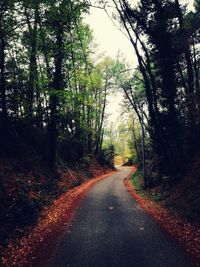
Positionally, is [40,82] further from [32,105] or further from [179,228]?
[179,228]

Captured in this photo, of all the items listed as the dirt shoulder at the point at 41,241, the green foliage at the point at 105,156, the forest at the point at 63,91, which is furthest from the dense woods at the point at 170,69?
the green foliage at the point at 105,156

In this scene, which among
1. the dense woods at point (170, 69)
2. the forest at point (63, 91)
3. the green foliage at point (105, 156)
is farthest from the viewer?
the green foliage at point (105, 156)

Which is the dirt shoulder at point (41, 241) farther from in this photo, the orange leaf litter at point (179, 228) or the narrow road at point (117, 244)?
the orange leaf litter at point (179, 228)

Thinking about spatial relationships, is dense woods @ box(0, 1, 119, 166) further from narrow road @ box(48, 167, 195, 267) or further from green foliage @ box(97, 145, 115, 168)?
green foliage @ box(97, 145, 115, 168)

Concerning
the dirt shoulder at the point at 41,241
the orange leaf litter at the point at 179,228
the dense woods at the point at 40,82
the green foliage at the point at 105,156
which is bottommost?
the orange leaf litter at the point at 179,228

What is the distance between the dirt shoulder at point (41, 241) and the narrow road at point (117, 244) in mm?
315

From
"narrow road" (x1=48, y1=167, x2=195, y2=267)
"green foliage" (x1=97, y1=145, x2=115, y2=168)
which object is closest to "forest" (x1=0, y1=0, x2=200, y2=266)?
"narrow road" (x1=48, y1=167, x2=195, y2=267)

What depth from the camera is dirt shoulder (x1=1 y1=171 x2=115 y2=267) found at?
7113 millimetres

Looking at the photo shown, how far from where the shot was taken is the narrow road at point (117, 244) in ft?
22.6

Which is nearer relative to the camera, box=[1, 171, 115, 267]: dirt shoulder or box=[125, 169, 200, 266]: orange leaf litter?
box=[1, 171, 115, 267]: dirt shoulder

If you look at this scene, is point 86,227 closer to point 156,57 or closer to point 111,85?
point 156,57

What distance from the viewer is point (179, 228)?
32.1 ft

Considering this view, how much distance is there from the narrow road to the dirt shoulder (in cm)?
32

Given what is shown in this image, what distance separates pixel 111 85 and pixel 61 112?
22.3 metres
